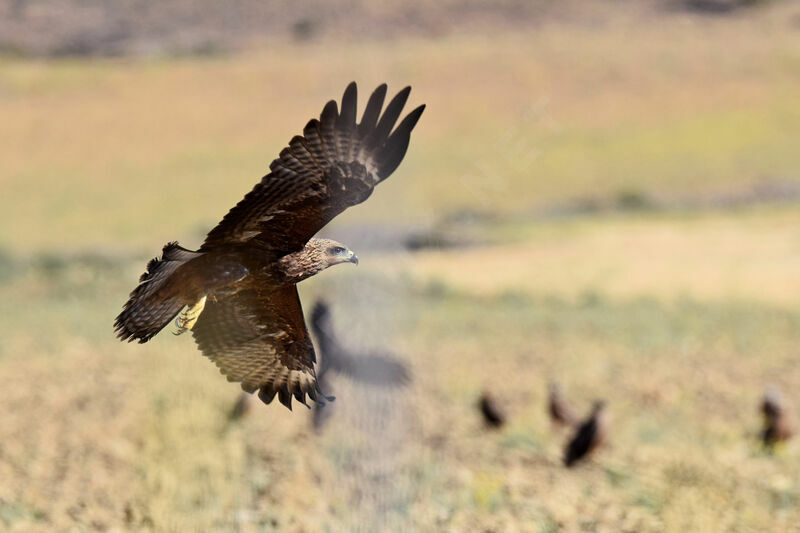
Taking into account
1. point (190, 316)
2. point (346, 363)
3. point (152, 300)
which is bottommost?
point (346, 363)

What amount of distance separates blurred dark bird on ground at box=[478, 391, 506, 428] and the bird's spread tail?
5.73 metres

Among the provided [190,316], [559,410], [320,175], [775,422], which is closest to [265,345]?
[190,316]

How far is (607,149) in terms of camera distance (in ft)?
131

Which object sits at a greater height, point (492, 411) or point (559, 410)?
point (492, 411)

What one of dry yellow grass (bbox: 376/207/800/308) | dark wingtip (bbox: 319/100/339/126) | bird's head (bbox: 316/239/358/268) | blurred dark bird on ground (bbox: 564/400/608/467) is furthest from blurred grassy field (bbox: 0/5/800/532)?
dark wingtip (bbox: 319/100/339/126)

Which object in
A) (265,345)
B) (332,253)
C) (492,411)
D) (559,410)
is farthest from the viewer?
(559,410)

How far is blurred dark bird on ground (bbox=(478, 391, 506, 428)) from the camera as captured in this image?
33.6 feet

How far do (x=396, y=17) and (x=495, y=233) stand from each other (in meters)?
36.2

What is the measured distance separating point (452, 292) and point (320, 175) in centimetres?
1629

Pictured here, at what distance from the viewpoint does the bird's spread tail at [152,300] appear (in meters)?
4.87

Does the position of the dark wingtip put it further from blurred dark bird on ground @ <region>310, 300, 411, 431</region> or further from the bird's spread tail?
blurred dark bird on ground @ <region>310, 300, 411, 431</region>

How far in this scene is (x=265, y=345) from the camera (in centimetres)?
561

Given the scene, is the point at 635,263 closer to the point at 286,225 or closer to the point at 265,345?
the point at 265,345

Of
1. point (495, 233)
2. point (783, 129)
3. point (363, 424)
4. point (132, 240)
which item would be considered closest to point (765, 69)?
point (783, 129)
